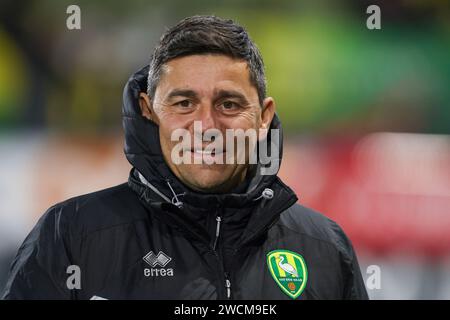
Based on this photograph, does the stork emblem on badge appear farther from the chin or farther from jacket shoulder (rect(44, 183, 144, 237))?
jacket shoulder (rect(44, 183, 144, 237))

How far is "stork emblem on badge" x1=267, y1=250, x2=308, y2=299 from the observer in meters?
1.63

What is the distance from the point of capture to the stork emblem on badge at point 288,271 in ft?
5.36

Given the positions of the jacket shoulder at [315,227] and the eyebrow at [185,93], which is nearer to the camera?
the eyebrow at [185,93]

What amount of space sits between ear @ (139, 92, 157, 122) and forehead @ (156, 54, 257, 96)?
2.2 inches

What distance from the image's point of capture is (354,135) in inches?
147

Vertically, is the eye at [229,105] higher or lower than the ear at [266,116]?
higher

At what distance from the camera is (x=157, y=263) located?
1.58 metres

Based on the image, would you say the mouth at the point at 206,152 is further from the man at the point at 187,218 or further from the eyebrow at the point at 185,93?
the eyebrow at the point at 185,93

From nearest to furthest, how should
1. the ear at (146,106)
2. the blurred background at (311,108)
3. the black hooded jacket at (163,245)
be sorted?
1. the black hooded jacket at (163,245)
2. the ear at (146,106)
3. the blurred background at (311,108)

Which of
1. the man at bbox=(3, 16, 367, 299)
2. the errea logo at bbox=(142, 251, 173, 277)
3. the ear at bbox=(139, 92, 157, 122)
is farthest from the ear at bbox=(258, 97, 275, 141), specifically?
the errea logo at bbox=(142, 251, 173, 277)

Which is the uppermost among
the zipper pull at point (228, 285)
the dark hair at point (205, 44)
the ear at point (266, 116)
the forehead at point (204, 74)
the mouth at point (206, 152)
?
the dark hair at point (205, 44)

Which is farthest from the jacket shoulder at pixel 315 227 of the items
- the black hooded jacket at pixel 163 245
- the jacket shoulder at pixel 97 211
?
the jacket shoulder at pixel 97 211

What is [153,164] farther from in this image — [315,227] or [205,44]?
[315,227]

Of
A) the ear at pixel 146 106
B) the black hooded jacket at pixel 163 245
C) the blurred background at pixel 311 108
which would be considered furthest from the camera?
the blurred background at pixel 311 108
